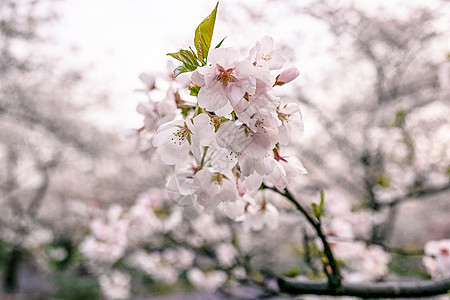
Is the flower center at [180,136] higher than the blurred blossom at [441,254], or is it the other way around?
the blurred blossom at [441,254]

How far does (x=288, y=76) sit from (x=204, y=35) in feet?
0.62

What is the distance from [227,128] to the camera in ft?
1.80

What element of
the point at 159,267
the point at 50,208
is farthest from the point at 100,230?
the point at 50,208

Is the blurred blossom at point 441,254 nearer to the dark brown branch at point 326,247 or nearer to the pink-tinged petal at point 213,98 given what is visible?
the dark brown branch at point 326,247

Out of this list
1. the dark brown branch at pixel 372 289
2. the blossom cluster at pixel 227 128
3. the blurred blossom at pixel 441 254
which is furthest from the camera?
the blurred blossom at pixel 441 254

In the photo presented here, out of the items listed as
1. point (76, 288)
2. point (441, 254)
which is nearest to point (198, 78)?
point (441, 254)

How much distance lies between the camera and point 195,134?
56 cm

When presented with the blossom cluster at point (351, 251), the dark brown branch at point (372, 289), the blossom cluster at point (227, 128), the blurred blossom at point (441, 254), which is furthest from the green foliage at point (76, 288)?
the blossom cluster at point (227, 128)

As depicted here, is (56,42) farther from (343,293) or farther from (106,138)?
(343,293)

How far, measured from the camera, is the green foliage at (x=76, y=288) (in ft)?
26.6

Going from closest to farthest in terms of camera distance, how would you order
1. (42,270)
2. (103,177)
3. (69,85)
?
(69,85) → (103,177) → (42,270)

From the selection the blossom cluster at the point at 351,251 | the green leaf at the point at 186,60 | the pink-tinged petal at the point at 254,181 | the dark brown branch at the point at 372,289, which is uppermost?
the blossom cluster at the point at 351,251

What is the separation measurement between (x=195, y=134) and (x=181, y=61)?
14cm

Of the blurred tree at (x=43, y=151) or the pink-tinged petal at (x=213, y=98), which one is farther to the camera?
the blurred tree at (x=43, y=151)
